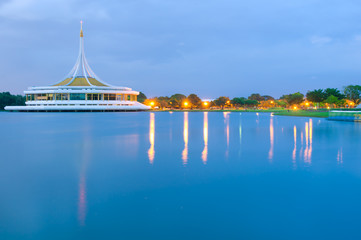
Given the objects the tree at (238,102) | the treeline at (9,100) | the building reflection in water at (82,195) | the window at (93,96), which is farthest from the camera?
the tree at (238,102)

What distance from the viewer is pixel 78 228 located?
6.45m

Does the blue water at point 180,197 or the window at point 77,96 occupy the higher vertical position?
the window at point 77,96

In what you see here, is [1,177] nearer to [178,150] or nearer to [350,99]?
[178,150]

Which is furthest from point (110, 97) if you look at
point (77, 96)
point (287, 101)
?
point (287, 101)

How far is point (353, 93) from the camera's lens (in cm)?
10450

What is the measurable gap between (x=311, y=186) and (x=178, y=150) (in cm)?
931

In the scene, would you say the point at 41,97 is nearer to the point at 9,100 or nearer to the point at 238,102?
the point at 9,100

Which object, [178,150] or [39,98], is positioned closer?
[178,150]

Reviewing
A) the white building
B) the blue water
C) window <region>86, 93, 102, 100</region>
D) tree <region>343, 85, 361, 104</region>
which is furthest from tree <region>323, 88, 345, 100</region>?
the blue water

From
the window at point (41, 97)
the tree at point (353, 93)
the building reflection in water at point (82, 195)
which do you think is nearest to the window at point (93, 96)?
the window at point (41, 97)

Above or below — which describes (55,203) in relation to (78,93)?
below

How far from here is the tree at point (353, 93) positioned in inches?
4092

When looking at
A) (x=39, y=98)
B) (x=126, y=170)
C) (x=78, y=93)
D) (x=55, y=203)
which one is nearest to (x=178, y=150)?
(x=126, y=170)

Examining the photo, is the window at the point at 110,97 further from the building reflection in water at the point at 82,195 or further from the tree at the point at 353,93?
the building reflection in water at the point at 82,195
